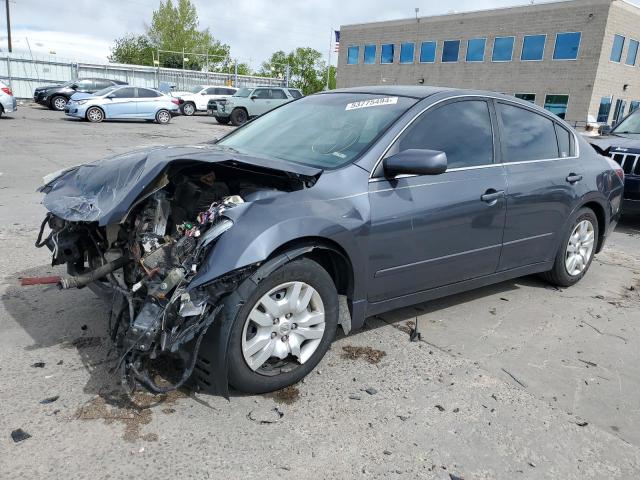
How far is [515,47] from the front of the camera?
38.3m

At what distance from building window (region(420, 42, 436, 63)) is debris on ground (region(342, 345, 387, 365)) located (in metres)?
43.6

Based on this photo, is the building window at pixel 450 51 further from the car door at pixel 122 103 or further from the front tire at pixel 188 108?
the car door at pixel 122 103

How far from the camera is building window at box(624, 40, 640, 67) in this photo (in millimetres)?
36359

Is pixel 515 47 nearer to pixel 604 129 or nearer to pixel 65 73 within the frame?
pixel 65 73

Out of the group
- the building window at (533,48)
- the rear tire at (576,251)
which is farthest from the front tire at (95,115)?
the building window at (533,48)

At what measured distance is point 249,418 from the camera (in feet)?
9.41

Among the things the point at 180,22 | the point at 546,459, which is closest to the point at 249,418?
the point at 546,459

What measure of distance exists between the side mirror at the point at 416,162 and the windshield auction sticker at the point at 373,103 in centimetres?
69

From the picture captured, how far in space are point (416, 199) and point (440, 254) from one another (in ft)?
1.54

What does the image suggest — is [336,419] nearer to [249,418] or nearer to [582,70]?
[249,418]

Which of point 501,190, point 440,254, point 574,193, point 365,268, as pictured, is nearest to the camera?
point 365,268

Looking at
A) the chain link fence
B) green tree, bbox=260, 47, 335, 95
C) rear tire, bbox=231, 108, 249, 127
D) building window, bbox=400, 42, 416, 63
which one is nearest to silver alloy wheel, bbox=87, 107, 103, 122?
rear tire, bbox=231, 108, 249, 127

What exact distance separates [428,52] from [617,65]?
14.1 metres

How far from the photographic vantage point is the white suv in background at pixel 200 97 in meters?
30.4
